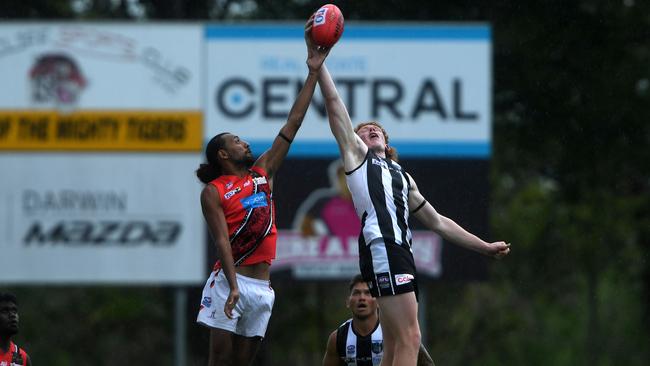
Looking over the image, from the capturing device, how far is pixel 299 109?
29.0 feet

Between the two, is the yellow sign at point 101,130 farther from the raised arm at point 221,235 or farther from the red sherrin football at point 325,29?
the red sherrin football at point 325,29

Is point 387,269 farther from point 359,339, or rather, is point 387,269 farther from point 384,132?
point 359,339

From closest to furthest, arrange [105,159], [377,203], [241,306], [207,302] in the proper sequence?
1. [377,203]
2. [241,306]
3. [207,302]
4. [105,159]

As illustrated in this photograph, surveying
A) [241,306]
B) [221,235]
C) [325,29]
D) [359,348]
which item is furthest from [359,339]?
[325,29]

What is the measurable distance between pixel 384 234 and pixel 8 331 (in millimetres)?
3161

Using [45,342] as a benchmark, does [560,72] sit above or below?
above

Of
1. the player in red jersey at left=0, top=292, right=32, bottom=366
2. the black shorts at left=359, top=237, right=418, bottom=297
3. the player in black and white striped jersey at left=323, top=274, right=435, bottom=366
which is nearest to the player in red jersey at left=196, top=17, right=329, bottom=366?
the black shorts at left=359, top=237, right=418, bottom=297

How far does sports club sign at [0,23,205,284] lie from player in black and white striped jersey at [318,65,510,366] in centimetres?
821

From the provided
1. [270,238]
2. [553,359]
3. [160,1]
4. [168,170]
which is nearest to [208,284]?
[270,238]

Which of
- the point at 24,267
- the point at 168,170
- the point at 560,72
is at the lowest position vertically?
the point at 24,267

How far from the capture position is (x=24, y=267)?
16.8 m

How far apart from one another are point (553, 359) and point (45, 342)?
38.8 ft

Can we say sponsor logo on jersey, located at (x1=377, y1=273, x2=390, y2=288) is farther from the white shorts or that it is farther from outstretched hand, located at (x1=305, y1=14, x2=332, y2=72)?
outstretched hand, located at (x1=305, y1=14, x2=332, y2=72)

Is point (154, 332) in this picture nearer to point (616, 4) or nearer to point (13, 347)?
point (616, 4)
